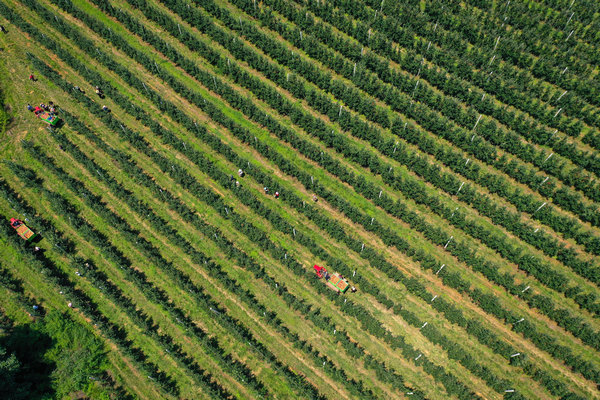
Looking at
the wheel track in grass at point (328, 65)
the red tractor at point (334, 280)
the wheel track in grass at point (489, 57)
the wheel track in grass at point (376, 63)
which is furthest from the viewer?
the wheel track in grass at point (489, 57)

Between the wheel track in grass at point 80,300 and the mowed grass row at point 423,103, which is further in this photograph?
the mowed grass row at point 423,103

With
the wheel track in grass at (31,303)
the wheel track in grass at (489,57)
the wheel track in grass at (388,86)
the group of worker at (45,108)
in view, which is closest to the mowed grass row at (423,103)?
the wheel track in grass at (388,86)

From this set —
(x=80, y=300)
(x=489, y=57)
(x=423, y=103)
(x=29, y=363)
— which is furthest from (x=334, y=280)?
(x=489, y=57)

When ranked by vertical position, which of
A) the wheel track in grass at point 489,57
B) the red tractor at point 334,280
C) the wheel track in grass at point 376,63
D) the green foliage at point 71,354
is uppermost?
the wheel track in grass at point 489,57

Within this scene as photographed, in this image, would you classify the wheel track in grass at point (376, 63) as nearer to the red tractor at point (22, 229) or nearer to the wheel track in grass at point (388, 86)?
the wheel track in grass at point (388, 86)

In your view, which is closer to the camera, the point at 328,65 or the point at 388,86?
the point at 388,86

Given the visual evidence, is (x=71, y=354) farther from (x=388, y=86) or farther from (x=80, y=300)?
(x=388, y=86)

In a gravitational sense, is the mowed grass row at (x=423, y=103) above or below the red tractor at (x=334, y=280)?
above

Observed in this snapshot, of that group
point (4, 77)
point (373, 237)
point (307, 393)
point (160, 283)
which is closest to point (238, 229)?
point (160, 283)
